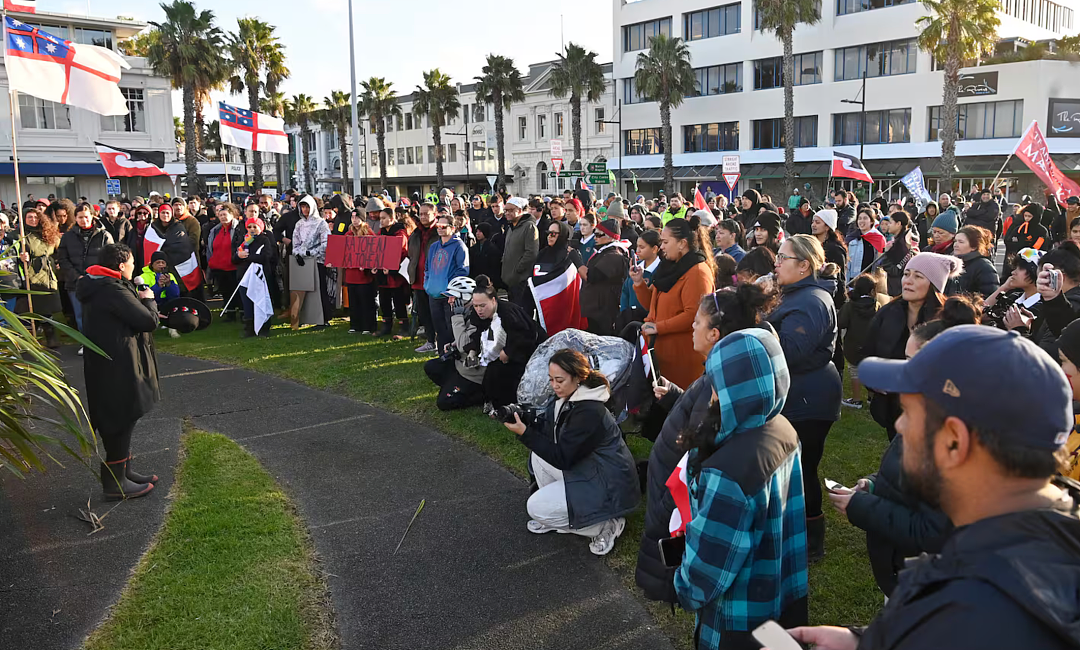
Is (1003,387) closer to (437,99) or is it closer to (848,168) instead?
(848,168)

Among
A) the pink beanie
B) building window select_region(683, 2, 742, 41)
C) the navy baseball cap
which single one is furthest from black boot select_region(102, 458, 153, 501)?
building window select_region(683, 2, 742, 41)

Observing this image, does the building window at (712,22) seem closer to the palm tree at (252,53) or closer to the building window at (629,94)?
the building window at (629,94)

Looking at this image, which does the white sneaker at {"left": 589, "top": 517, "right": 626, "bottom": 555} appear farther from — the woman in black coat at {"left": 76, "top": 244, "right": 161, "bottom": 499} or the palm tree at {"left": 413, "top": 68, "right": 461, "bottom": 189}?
the palm tree at {"left": 413, "top": 68, "right": 461, "bottom": 189}

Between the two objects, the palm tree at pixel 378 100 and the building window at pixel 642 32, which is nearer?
the building window at pixel 642 32

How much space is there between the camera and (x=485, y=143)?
6700 cm

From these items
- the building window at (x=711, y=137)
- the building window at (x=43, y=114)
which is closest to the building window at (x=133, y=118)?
the building window at (x=43, y=114)

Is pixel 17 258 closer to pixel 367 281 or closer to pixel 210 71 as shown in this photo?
pixel 367 281

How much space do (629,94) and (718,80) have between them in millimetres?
7000

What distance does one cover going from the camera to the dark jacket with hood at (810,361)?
4.21 metres

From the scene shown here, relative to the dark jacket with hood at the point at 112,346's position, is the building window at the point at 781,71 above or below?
above

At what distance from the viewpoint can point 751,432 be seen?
2576mm

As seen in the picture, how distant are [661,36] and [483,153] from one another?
77.0ft

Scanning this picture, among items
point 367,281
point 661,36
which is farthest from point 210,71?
point 367,281

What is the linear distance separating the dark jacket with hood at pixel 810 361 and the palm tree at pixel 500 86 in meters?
51.2
